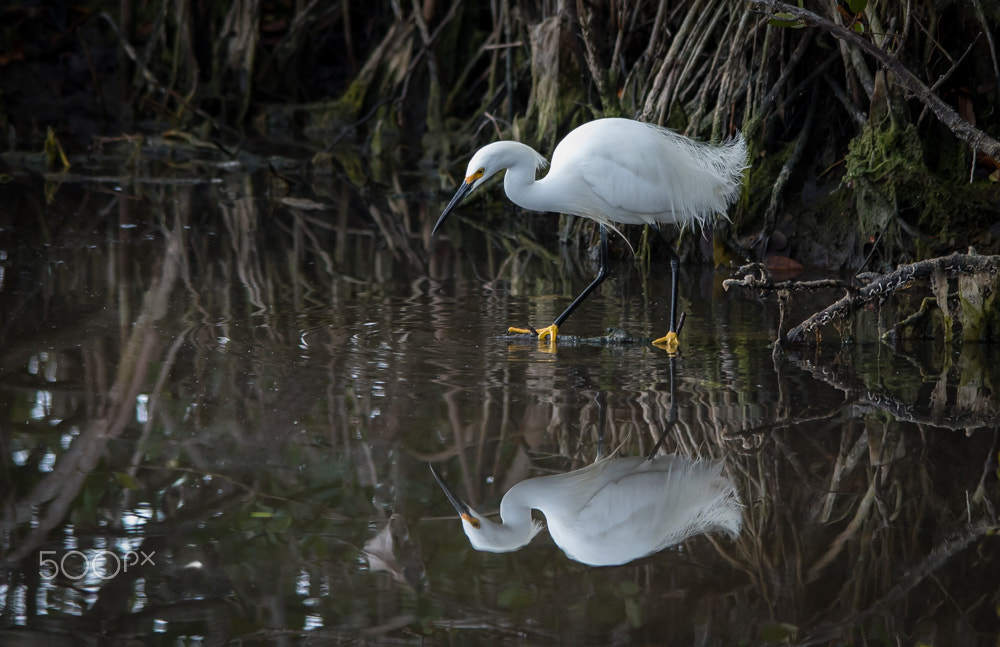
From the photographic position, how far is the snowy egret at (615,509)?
109 inches

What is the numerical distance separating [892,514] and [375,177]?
7.15 metres

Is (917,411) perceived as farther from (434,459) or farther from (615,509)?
(434,459)

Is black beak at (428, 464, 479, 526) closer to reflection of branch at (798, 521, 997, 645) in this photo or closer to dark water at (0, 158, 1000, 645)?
dark water at (0, 158, 1000, 645)

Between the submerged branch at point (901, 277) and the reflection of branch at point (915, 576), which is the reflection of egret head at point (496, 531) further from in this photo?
the submerged branch at point (901, 277)

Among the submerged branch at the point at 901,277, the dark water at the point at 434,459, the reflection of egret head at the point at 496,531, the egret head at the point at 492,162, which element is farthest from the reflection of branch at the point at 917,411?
the egret head at the point at 492,162

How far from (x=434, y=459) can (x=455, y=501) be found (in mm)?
295

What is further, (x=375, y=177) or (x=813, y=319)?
(x=375, y=177)

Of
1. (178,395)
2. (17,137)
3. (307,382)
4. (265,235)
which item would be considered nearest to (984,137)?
(307,382)

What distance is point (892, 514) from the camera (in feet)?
9.57

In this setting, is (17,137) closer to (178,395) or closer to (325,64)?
(325,64)

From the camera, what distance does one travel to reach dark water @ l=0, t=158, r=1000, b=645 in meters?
2.41

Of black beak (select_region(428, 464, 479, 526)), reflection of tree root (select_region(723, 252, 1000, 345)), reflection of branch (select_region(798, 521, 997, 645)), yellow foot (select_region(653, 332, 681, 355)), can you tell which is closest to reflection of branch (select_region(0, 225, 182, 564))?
black beak (select_region(428, 464, 479, 526))

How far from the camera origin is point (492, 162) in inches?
186

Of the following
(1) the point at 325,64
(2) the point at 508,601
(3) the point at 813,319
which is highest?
(1) the point at 325,64
